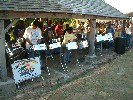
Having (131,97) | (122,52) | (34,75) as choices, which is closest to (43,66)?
(34,75)

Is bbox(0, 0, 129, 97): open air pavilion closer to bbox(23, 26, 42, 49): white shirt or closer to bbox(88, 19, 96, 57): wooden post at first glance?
bbox(23, 26, 42, 49): white shirt

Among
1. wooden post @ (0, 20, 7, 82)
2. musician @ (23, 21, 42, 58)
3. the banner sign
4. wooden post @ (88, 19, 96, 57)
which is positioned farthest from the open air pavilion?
wooden post @ (88, 19, 96, 57)

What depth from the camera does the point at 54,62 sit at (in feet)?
40.2

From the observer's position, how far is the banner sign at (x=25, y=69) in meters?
8.19

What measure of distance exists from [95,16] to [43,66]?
4.25 meters

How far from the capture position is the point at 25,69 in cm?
852

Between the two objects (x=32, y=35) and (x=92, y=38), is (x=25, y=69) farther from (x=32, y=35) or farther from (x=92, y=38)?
(x=92, y=38)

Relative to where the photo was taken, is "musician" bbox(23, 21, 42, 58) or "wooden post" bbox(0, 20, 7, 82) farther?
"musician" bbox(23, 21, 42, 58)

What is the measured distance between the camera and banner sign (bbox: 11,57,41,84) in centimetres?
819

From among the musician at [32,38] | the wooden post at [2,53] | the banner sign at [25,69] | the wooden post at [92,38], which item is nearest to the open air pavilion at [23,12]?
the wooden post at [2,53]

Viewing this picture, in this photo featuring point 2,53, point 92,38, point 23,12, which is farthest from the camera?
point 92,38

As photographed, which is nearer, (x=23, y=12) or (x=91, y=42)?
(x=23, y=12)

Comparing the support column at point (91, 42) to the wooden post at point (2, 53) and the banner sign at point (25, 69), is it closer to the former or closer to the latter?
the banner sign at point (25, 69)

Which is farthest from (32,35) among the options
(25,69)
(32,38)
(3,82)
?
(3,82)
